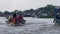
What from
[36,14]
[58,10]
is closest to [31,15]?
[36,14]

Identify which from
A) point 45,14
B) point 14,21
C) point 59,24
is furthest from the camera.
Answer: point 45,14

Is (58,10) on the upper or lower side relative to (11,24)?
upper

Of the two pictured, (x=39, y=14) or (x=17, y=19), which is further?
(x=39, y=14)

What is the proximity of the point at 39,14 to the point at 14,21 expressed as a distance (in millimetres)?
63876

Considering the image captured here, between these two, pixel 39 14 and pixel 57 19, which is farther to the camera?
pixel 39 14

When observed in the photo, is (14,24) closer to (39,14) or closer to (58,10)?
(58,10)

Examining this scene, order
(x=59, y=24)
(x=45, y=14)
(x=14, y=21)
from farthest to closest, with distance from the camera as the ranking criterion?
1. (x=45, y=14)
2. (x=59, y=24)
3. (x=14, y=21)

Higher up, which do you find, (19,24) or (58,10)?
(58,10)

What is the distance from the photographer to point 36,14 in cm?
9456

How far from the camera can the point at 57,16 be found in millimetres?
31141

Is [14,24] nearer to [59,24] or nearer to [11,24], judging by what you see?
[11,24]

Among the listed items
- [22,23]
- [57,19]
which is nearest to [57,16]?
[57,19]

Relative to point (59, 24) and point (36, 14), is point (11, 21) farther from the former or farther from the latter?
point (36, 14)

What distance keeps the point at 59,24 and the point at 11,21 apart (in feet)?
24.8
